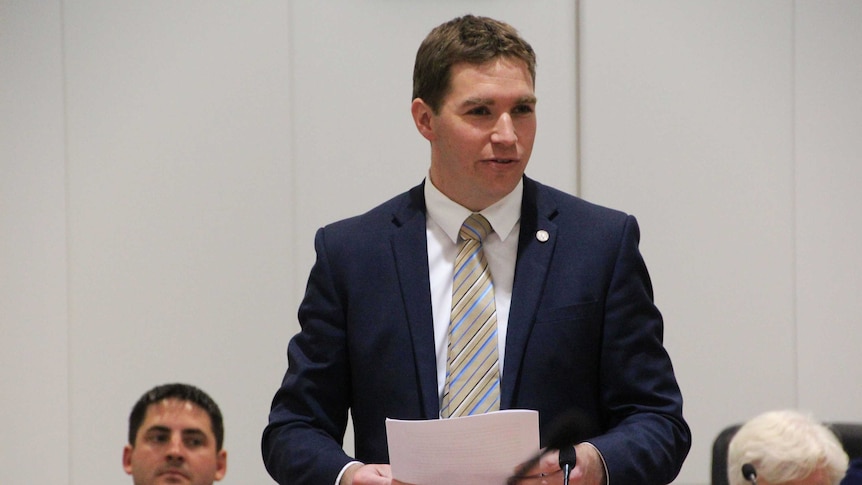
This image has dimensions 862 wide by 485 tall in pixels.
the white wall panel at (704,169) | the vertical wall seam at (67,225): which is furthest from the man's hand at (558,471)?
the vertical wall seam at (67,225)

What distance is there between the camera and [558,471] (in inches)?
70.9

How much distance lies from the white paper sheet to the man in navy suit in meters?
0.10

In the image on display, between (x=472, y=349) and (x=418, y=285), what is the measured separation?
16 cm

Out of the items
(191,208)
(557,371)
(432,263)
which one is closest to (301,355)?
(432,263)

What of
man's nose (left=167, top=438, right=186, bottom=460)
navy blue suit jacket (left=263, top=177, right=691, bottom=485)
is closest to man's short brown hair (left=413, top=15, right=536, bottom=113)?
navy blue suit jacket (left=263, top=177, right=691, bottom=485)

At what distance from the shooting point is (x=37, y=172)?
3977mm

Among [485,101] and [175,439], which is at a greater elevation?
[485,101]

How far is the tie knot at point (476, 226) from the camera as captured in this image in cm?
212

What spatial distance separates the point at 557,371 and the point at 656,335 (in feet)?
0.63

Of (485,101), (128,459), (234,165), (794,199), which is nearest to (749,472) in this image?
(485,101)

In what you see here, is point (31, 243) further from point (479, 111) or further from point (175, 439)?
point (479, 111)

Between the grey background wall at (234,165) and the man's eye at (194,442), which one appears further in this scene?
the grey background wall at (234,165)

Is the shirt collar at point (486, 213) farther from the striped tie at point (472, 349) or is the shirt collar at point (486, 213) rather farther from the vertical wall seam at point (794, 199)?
the vertical wall seam at point (794, 199)

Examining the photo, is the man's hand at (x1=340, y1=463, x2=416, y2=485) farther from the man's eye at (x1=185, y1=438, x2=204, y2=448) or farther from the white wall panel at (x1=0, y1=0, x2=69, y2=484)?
the white wall panel at (x1=0, y1=0, x2=69, y2=484)
